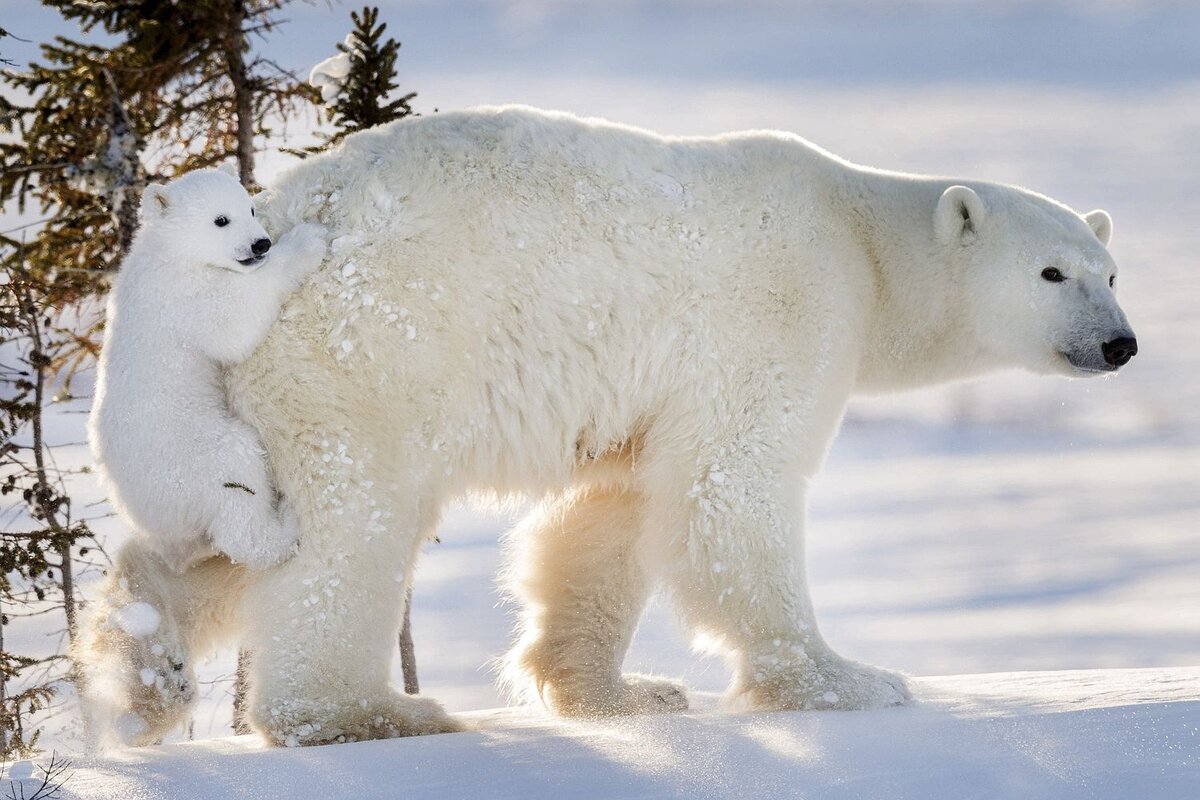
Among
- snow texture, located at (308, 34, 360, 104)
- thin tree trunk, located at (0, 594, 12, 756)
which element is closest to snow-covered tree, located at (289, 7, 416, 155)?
snow texture, located at (308, 34, 360, 104)

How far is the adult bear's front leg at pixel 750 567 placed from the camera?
5457 millimetres

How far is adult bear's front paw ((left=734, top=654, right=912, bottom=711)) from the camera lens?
17.4ft

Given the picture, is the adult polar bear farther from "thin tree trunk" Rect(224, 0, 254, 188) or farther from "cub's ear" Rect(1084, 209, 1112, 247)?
"thin tree trunk" Rect(224, 0, 254, 188)

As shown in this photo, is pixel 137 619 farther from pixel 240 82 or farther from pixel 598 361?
pixel 240 82

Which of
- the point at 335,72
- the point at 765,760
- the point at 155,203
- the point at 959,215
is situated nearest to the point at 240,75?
the point at 335,72

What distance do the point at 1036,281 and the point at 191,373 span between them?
3885 mm

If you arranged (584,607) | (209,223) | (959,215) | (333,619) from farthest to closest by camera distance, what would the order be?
(584,607)
(959,215)
(333,619)
(209,223)

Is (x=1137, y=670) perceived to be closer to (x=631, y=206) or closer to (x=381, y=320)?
(x=631, y=206)

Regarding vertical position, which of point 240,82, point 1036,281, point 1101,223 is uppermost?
point 240,82

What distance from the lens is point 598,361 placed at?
550 cm

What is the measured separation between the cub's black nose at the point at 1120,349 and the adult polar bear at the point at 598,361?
0.05ft

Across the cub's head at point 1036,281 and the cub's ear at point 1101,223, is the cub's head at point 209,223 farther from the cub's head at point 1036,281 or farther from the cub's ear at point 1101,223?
the cub's ear at point 1101,223

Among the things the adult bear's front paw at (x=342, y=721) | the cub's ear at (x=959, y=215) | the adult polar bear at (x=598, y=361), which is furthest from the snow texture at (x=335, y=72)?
the adult bear's front paw at (x=342, y=721)

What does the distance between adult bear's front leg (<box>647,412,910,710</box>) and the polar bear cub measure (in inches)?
66.1
